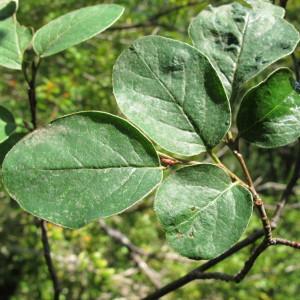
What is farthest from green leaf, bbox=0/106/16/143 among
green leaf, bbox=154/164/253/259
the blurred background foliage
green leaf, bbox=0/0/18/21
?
the blurred background foliage

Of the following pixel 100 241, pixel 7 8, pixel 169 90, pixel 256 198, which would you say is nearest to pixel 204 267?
pixel 256 198

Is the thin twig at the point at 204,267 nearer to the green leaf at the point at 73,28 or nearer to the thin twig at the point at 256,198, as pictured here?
the thin twig at the point at 256,198

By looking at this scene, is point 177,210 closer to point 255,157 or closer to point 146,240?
point 146,240

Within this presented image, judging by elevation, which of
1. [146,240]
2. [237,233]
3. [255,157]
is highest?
[237,233]

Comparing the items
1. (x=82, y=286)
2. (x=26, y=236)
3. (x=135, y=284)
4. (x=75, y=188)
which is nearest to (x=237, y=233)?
(x=75, y=188)

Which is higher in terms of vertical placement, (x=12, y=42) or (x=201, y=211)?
(x=12, y=42)

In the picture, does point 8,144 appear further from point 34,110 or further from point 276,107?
point 276,107

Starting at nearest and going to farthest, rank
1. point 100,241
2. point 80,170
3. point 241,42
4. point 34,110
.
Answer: point 80,170
point 241,42
point 34,110
point 100,241
